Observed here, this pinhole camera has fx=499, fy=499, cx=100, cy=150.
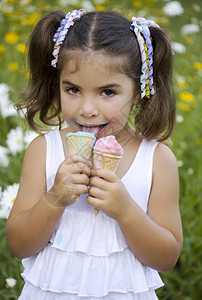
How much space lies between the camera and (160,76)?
1534mm

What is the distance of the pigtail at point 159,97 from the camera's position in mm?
1500

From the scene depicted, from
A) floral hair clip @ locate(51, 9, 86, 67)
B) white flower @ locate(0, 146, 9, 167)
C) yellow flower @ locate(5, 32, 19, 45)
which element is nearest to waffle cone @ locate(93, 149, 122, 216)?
floral hair clip @ locate(51, 9, 86, 67)

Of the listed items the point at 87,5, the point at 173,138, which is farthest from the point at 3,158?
the point at 87,5

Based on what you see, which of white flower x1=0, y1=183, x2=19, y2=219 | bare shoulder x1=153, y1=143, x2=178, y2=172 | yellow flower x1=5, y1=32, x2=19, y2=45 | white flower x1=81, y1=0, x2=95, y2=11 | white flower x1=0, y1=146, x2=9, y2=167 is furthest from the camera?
white flower x1=81, y1=0, x2=95, y2=11

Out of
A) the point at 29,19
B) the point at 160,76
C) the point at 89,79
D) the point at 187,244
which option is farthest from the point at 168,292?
the point at 29,19

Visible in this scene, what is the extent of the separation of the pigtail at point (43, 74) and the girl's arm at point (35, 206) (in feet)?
0.49

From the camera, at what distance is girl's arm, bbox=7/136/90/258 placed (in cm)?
126

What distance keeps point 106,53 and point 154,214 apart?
18.2 inches

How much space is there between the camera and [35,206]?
132 centimetres

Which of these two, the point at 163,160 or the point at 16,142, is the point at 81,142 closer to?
the point at 163,160

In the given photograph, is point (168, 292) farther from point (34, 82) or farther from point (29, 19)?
point (29, 19)

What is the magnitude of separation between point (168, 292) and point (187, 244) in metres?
0.21

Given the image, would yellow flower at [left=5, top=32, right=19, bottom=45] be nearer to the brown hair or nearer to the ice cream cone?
the brown hair

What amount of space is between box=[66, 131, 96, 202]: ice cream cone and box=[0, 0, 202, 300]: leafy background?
48cm
